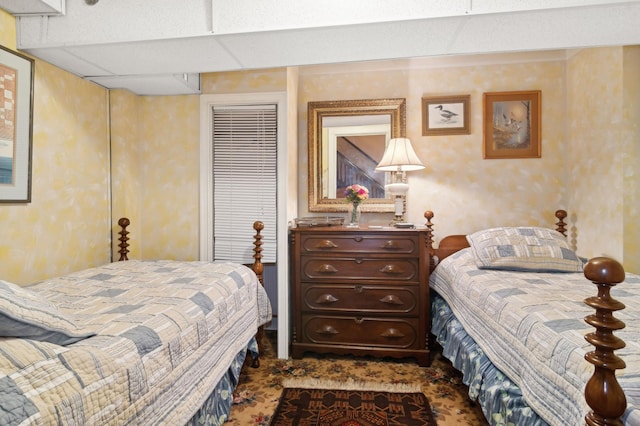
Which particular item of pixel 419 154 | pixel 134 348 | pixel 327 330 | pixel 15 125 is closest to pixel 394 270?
pixel 327 330

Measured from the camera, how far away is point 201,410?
160 cm

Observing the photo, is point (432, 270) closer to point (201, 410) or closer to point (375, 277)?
point (375, 277)

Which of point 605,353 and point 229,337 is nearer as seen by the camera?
point 605,353

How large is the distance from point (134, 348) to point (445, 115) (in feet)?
9.84

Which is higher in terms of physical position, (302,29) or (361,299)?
(302,29)

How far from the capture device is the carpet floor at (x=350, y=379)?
2045 mm

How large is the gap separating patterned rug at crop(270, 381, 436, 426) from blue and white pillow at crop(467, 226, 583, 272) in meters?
1.06

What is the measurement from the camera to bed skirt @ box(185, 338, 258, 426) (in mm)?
1598

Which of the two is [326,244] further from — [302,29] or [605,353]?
[605,353]

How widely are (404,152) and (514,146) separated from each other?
106 cm

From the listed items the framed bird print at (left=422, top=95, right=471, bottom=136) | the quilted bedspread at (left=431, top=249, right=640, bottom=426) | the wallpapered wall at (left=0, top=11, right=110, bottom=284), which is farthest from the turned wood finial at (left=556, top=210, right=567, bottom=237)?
the wallpapered wall at (left=0, top=11, right=110, bottom=284)

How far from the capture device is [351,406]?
6.95 ft

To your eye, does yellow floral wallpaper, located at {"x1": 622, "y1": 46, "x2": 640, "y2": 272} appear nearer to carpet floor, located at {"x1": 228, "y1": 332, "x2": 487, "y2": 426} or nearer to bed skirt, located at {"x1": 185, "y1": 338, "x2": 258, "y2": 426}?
carpet floor, located at {"x1": 228, "y1": 332, "x2": 487, "y2": 426}

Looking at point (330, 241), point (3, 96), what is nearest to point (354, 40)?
point (330, 241)
